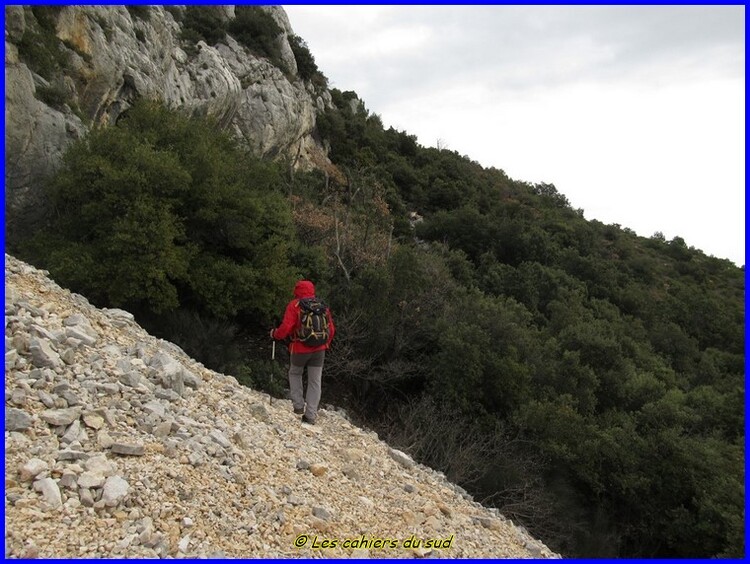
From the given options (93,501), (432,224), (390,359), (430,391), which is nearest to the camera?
(93,501)

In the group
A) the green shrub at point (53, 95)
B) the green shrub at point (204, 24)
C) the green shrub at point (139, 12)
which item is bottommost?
the green shrub at point (53, 95)

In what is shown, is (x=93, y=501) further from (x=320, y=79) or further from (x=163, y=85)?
(x=320, y=79)

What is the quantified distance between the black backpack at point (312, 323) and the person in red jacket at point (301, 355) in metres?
0.06

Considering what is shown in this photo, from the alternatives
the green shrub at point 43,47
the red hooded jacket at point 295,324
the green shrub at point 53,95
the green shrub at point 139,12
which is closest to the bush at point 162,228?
the green shrub at point 53,95

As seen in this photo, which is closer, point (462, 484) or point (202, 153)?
point (462, 484)

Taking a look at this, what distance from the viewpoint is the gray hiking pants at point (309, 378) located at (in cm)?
684

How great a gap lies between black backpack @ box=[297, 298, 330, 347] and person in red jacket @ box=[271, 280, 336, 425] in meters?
0.06

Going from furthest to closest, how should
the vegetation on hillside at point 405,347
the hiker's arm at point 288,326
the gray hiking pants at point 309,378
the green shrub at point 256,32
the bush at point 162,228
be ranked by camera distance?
the green shrub at point 256,32 → the vegetation on hillside at point 405,347 → the bush at point 162,228 → the gray hiking pants at point 309,378 → the hiker's arm at point 288,326

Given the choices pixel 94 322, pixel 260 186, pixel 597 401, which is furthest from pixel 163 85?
pixel 597 401

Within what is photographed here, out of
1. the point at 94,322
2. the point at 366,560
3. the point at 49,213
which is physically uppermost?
the point at 49,213

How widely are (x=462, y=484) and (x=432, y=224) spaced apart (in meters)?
23.1

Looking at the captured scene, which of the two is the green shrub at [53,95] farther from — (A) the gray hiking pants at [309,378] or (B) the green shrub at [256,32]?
(B) the green shrub at [256,32]

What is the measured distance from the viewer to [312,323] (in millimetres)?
6582

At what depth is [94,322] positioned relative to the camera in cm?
680
